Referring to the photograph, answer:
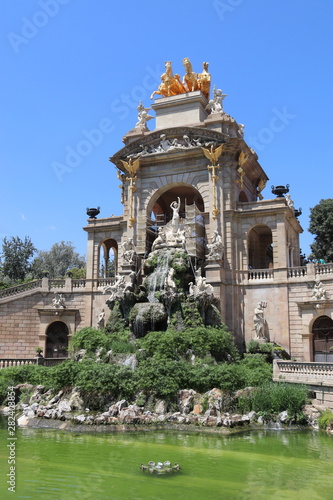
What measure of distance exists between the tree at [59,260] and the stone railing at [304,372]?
3936 centimetres

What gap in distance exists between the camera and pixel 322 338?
2730 cm

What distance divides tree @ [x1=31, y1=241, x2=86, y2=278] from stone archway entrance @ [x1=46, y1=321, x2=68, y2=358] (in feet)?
78.5

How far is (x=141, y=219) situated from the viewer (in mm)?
32344

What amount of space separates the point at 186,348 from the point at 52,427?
304 inches

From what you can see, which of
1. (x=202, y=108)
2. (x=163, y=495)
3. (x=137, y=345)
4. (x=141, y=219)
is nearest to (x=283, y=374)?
(x=137, y=345)

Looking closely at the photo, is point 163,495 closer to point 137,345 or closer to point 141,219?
point 137,345

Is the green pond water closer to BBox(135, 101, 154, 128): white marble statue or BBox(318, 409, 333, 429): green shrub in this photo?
BBox(318, 409, 333, 429): green shrub

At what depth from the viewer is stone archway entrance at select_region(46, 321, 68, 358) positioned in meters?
33.2

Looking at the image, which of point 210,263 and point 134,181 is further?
point 134,181

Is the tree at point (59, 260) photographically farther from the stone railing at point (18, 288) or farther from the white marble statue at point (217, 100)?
the white marble statue at point (217, 100)

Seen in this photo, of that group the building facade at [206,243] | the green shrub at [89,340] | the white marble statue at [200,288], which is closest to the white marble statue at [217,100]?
the building facade at [206,243]

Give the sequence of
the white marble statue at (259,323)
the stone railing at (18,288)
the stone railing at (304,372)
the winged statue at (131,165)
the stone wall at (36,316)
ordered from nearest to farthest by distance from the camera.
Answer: the stone railing at (304,372)
the white marble statue at (259,323)
the stone wall at (36,316)
the winged statue at (131,165)
the stone railing at (18,288)

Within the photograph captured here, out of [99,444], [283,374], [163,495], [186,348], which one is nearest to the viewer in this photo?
[163,495]

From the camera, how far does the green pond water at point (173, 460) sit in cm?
1037
